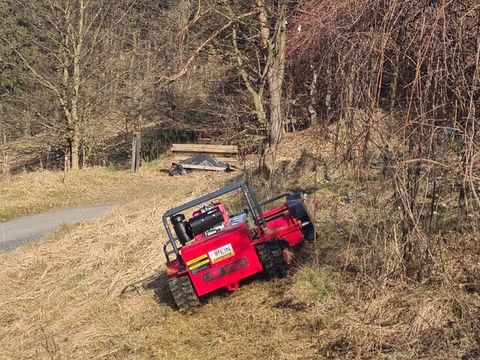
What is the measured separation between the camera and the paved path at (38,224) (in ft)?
44.0

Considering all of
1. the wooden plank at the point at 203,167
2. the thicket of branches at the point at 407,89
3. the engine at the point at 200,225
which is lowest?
the wooden plank at the point at 203,167

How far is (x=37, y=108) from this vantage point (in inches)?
994

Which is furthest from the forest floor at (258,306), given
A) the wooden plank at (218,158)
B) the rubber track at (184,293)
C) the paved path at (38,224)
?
the wooden plank at (218,158)

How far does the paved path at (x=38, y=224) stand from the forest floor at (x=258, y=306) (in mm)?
2783

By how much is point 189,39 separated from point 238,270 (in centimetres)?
1568

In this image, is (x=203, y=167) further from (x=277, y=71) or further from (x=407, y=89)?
(x=407, y=89)

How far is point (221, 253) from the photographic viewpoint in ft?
20.1

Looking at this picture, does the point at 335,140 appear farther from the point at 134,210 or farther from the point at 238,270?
the point at 134,210

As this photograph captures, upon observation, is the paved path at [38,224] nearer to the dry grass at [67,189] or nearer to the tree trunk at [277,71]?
the dry grass at [67,189]

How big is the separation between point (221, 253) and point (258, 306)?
25.7 inches

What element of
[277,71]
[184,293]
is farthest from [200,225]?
[277,71]

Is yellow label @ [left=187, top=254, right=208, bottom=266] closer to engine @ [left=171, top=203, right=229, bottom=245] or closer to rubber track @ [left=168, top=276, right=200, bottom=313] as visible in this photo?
rubber track @ [left=168, top=276, right=200, bottom=313]

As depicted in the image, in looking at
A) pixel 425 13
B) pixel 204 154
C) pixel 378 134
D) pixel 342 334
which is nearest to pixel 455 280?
pixel 342 334

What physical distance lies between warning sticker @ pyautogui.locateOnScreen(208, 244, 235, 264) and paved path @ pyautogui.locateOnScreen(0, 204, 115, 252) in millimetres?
7813
